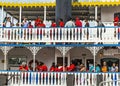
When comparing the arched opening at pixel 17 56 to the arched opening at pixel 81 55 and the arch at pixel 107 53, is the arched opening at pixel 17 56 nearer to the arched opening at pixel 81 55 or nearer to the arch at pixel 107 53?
the arched opening at pixel 81 55

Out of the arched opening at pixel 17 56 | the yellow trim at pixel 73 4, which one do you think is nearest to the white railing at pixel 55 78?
the arched opening at pixel 17 56

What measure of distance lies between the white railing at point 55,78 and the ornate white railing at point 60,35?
2364 millimetres

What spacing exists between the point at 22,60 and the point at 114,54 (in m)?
6.81

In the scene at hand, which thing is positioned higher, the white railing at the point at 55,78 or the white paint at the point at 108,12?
the white paint at the point at 108,12

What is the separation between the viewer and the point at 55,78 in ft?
88.9

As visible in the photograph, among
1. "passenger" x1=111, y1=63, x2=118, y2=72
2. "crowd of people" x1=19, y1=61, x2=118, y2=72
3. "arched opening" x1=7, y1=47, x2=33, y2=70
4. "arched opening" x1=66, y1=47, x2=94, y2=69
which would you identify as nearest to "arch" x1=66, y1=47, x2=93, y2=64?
"arched opening" x1=66, y1=47, x2=94, y2=69

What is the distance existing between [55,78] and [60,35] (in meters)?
3.02

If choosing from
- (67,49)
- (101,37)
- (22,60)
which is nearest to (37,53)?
(22,60)

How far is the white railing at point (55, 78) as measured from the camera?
26.7m

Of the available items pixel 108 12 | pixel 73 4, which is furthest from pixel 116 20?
pixel 73 4

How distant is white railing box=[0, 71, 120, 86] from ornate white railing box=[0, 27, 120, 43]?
7.76 ft

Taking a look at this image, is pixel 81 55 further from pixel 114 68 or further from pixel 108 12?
pixel 108 12

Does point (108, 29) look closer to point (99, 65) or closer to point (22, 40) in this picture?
point (99, 65)

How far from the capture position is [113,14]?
102ft
